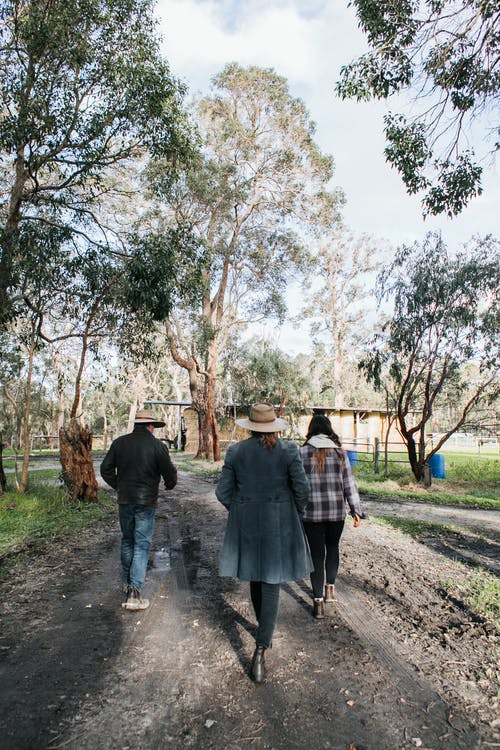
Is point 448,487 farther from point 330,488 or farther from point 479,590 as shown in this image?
point 330,488

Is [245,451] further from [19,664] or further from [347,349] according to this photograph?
[347,349]

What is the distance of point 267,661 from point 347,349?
35.8 meters

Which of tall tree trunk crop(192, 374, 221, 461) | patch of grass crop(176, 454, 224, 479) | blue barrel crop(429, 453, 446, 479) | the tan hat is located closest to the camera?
the tan hat

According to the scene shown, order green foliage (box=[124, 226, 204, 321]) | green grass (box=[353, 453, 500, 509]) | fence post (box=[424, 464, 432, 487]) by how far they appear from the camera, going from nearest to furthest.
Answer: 1. green foliage (box=[124, 226, 204, 321])
2. green grass (box=[353, 453, 500, 509])
3. fence post (box=[424, 464, 432, 487])

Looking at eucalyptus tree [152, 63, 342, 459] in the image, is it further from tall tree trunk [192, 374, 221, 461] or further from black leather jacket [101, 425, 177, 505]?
A: black leather jacket [101, 425, 177, 505]

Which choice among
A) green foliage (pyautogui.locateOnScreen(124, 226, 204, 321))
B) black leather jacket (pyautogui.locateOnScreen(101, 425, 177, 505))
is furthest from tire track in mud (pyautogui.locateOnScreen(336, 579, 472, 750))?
green foliage (pyautogui.locateOnScreen(124, 226, 204, 321))

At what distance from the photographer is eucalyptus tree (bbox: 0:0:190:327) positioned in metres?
8.52

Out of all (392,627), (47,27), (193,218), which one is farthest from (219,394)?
(392,627)

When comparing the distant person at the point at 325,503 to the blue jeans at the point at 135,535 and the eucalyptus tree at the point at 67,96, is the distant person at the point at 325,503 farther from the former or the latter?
the eucalyptus tree at the point at 67,96

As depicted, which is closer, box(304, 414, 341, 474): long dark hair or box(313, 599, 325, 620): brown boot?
box(313, 599, 325, 620): brown boot

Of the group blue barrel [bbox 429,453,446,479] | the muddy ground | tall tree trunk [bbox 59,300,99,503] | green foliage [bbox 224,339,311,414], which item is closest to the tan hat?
the muddy ground

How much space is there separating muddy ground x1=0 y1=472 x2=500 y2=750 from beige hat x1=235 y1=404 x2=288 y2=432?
1.70 metres

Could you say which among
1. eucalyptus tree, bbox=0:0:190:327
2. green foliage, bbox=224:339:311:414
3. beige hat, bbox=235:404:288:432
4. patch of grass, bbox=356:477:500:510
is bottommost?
patch of grass, bbox=356:477:500:510

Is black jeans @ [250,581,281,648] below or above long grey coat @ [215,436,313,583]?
below
